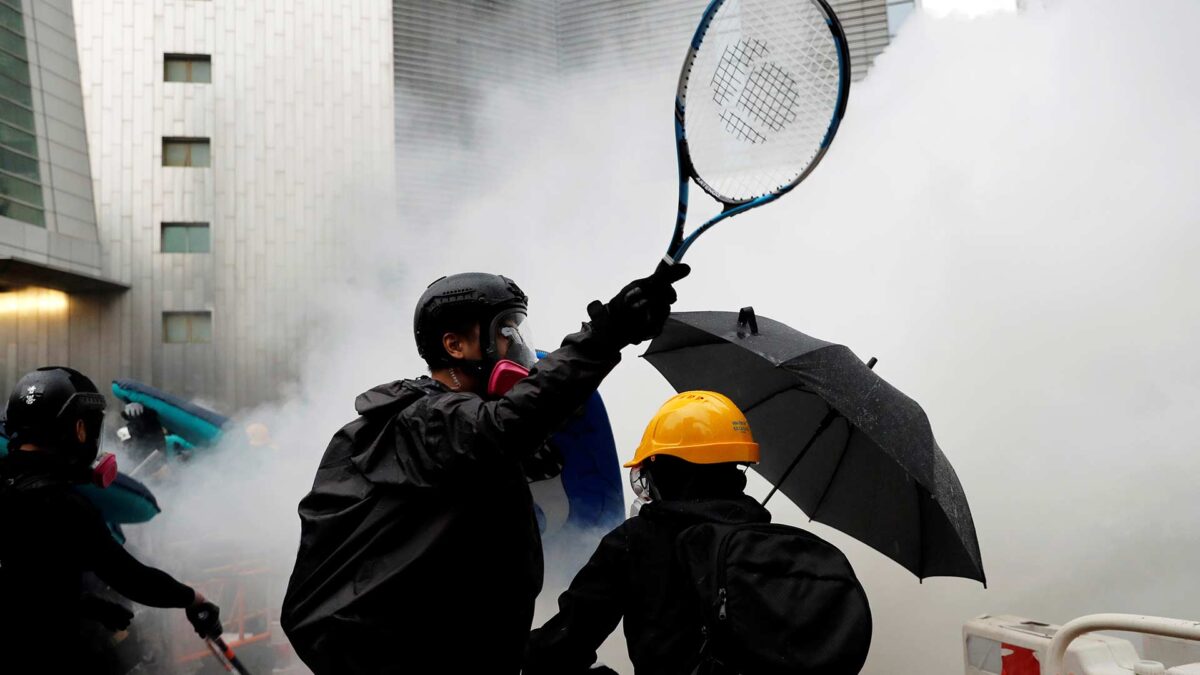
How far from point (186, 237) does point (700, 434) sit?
19.3 feet

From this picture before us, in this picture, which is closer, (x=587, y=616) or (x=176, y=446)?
(x=587, y=616)

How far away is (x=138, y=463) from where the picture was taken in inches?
213

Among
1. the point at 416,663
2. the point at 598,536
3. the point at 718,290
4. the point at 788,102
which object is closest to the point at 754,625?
the point at 416,663

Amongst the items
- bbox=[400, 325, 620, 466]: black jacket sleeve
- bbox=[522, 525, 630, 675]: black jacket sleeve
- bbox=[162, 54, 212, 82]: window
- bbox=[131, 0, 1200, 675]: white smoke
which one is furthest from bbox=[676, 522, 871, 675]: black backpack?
bbox=[162, 54, 212, 82]: window

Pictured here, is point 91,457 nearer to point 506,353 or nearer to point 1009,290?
point 506,353

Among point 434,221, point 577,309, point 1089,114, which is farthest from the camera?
point 434,221

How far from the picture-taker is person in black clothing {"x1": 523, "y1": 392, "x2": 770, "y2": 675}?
158cm

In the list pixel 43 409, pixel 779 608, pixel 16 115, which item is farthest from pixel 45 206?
pixel 779 608

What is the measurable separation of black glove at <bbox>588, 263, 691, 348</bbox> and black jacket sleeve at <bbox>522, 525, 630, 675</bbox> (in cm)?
57

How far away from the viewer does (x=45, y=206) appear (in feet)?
19.4

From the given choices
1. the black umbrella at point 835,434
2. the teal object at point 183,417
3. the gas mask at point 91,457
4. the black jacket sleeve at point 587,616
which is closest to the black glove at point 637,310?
the black jacket sleeve at point 587,616

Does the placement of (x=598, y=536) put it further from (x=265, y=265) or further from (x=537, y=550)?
(x=265, y=265)

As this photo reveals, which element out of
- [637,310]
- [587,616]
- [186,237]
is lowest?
[587,616]

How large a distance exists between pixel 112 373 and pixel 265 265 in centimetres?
129
